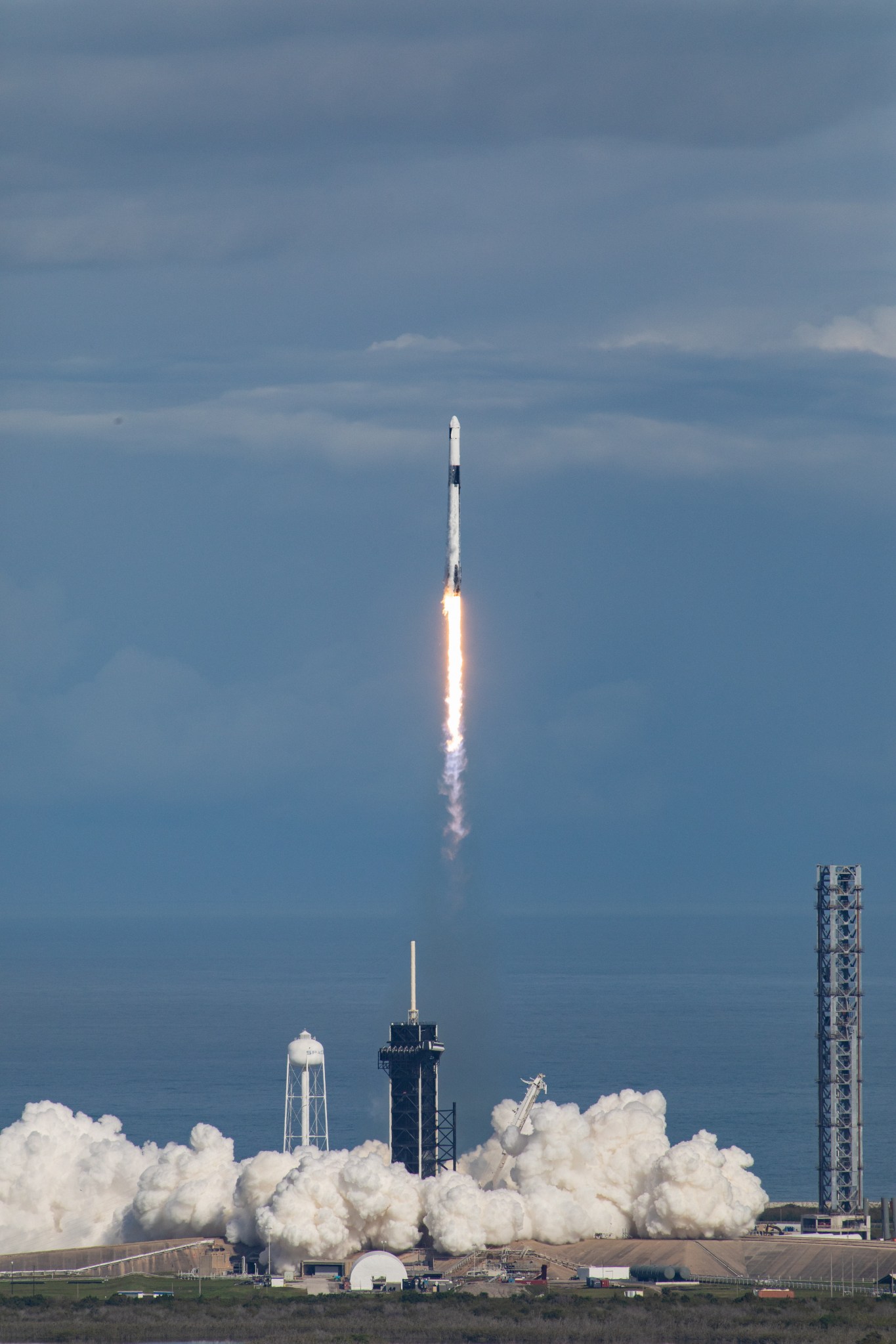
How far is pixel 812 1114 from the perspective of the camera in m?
174

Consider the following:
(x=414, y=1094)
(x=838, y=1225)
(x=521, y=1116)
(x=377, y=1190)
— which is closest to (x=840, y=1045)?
(x=838, y=1225)

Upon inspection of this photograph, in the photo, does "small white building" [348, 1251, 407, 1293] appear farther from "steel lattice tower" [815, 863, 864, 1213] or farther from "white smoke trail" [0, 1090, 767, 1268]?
"steel lattice tower" [815, 863, 864, 1213]

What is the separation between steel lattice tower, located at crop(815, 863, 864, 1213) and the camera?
97.8m

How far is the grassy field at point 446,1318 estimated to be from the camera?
7800 centimetres

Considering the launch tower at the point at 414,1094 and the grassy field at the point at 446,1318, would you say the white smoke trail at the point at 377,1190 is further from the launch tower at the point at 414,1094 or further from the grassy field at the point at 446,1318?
the grassy field at the point at 446,1318

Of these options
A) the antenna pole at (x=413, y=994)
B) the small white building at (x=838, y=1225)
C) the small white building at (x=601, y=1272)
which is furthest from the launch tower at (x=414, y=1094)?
the small white building at (x=838, y=1225)

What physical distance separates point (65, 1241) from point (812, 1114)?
8843 cm

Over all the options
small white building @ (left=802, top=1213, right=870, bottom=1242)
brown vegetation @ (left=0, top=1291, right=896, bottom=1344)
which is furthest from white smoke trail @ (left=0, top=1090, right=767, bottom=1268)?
brown vegetation @ (left=0, top=1291, right=896, bottom=1344)

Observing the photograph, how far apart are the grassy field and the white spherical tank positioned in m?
11.6

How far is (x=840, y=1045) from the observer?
9844 cm

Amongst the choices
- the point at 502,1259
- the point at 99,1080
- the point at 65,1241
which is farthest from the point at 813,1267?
the point at 99,1080

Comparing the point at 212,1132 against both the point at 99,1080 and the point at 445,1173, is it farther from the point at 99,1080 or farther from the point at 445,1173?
the point at 99,1080

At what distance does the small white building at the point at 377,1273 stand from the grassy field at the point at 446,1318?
2.36 metres

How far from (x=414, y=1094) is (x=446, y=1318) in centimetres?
1342
